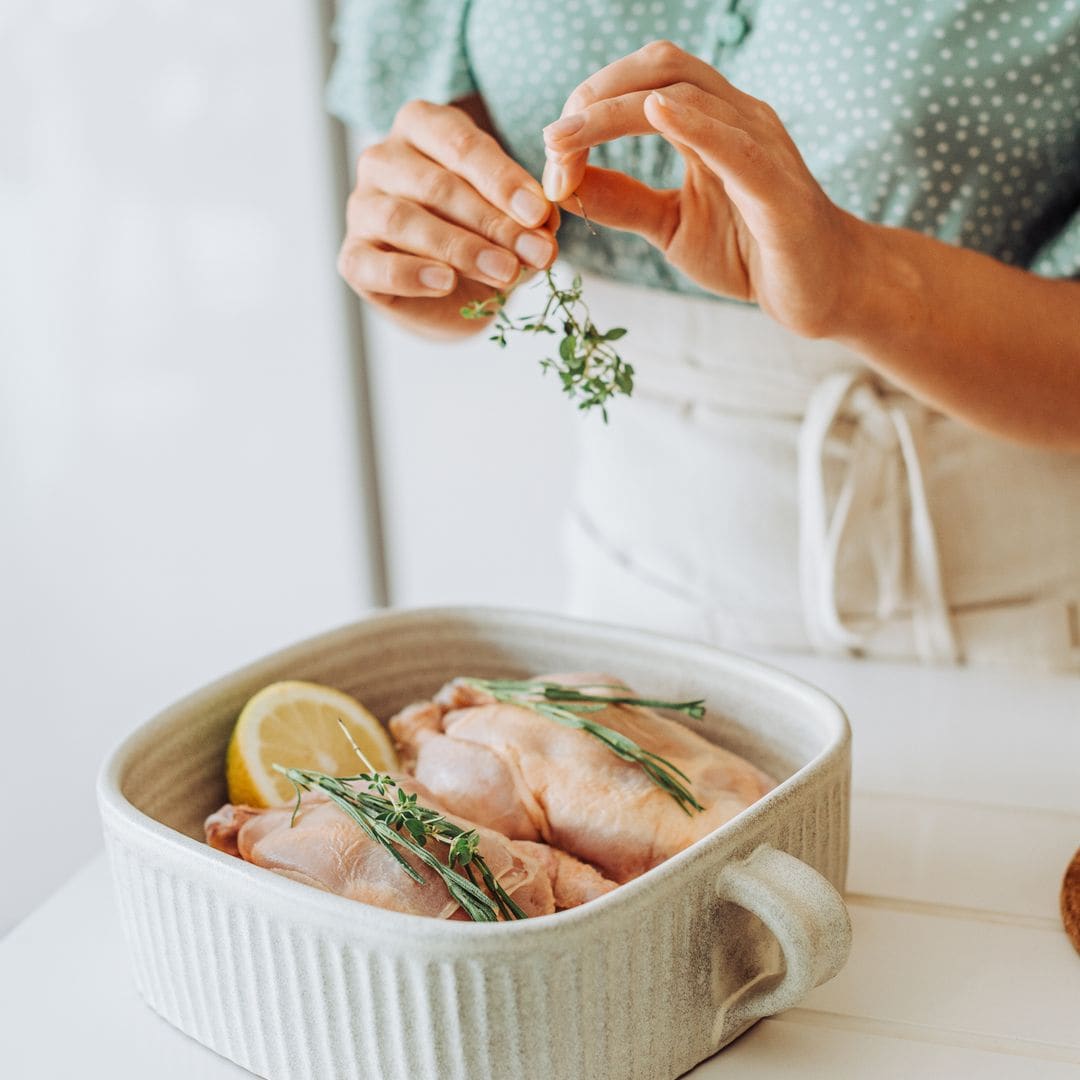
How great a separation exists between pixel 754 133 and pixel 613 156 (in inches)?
13.3

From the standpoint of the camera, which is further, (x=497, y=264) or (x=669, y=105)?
(x=497, y=264)

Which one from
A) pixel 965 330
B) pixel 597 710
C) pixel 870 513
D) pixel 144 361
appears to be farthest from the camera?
pixel 144 361

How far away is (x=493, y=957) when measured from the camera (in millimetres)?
469

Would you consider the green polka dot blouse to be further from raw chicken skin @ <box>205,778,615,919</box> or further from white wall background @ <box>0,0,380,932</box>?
white wall background @ <box>0,0,380,932</box>

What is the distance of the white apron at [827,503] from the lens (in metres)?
0.94

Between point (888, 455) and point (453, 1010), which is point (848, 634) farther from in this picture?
point (453, 1010)

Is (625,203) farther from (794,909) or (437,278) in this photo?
(794,909)

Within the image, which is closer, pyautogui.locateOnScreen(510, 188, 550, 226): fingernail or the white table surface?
the white table surface

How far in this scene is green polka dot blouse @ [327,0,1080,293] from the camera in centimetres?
84

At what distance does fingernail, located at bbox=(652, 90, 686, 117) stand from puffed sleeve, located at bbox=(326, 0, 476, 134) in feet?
1.59

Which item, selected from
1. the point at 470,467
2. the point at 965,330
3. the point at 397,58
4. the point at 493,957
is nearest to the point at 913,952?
the point at 493,957

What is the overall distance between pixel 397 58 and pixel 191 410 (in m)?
0.82

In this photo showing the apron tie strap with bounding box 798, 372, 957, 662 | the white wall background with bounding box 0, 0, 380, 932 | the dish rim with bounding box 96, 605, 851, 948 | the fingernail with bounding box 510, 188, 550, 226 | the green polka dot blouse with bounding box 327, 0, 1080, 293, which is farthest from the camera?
the white wall background with bounding box 0, 0, 380, 932

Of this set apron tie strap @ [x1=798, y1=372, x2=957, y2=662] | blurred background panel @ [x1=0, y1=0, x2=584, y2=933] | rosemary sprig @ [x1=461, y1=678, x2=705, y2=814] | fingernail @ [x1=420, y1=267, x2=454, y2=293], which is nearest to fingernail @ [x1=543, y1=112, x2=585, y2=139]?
fingernail @ [x1=420, y1=267, x2=454, y2=293]
